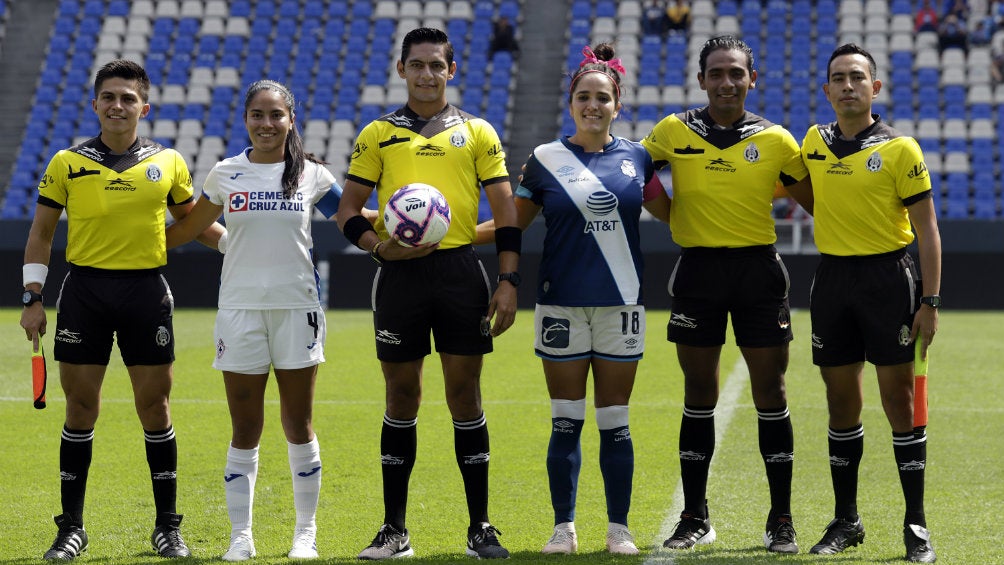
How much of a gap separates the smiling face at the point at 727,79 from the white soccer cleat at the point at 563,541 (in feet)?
6.41

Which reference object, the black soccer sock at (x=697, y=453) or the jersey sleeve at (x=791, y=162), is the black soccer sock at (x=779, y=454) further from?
the jersey sleeve at (x=791, y=162)

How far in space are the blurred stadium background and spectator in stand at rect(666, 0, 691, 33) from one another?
31 cm

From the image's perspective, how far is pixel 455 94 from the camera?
25.2m

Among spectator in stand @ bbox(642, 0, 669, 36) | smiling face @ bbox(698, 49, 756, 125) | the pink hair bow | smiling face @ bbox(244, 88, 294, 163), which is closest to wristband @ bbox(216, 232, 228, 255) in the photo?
smiling face @ bbox(244, 88, 294, 163)

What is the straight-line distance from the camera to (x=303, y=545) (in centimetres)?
499

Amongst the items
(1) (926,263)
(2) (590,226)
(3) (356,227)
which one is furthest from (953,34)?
(3) (356,227)

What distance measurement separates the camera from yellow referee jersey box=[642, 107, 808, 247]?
17.2ft

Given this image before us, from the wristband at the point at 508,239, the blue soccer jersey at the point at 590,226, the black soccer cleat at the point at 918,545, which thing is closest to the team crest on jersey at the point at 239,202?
the wristband at the point at 508,239

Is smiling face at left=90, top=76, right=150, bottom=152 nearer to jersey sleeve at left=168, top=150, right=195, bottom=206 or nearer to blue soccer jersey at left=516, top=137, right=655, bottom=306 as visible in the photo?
jersey sleeve at left=168, top=150, right=195, bottom=206

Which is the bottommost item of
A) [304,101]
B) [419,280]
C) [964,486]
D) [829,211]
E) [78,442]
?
[964,486]

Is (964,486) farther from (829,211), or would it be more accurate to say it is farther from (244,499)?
(244,499)

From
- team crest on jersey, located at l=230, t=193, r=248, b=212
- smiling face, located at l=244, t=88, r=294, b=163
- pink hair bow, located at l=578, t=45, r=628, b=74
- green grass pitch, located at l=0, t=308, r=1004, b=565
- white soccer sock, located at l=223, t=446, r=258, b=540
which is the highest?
pink hair bow, located at l=578, t=45, r=628, b=74

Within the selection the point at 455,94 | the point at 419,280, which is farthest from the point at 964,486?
the point at 455,94

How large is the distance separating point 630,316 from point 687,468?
824mm
